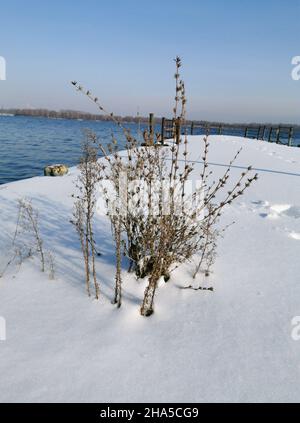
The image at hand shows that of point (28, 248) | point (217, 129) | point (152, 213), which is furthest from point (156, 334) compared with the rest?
point (217, 129)

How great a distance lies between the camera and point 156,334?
220 centimetres

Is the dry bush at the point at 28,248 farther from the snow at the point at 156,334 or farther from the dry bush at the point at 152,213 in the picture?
the dry bush at the point at 152,213

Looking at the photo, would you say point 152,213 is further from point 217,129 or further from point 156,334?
point 217,129

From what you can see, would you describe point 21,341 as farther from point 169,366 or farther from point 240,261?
point 240,261

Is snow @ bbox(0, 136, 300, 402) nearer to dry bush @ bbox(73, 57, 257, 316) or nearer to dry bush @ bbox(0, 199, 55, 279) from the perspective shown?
dry bush @ bbox(0, 199, 55, 279)

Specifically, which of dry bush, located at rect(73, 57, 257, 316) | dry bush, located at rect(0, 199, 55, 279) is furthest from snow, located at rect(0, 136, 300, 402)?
dry bush, located at rect(73, 57, 257, 316)

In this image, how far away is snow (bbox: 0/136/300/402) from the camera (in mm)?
1748

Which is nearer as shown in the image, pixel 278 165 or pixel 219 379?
pixel 219 379

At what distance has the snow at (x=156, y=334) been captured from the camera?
68.8 inches

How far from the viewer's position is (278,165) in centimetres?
1048

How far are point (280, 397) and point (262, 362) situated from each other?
254mm

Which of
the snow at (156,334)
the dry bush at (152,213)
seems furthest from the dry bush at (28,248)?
the dry bush at (152,213)
